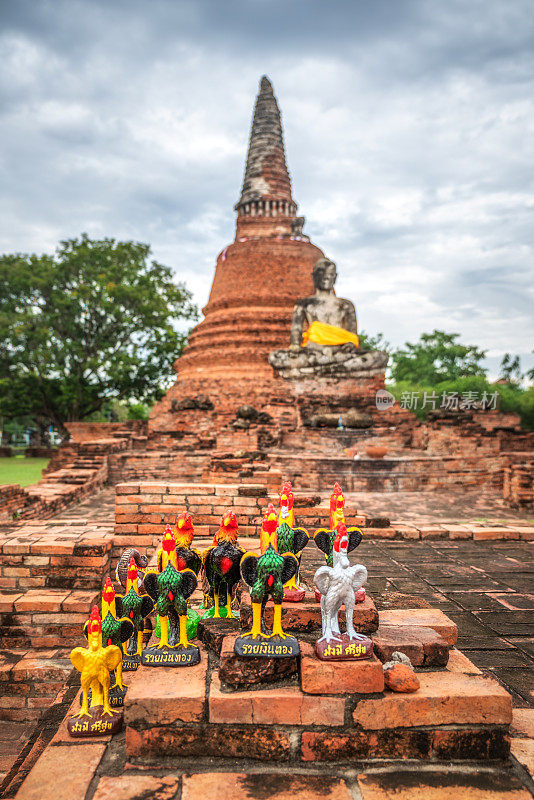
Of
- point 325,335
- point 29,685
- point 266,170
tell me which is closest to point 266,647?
point 29,685

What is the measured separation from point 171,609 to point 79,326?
63.2 ft

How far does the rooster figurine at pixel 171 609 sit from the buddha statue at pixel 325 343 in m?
11.3

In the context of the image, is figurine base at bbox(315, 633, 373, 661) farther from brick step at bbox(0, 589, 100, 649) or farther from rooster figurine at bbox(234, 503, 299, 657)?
brick step at bbox(0, 589, 100, 649)

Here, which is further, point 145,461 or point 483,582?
point 145,461

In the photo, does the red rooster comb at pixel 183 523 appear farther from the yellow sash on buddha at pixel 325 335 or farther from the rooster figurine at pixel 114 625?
the yellow sash on buddha at pixel 325 335

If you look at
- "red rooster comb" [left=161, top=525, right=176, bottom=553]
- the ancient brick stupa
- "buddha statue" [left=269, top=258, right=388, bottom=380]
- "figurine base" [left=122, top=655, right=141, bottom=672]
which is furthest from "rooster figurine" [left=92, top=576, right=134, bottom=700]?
"buddha statue" [left=269, top=258, right=388, bottom=380]

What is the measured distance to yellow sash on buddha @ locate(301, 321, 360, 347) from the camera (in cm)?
1417

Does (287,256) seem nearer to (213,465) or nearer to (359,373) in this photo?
(359,373)

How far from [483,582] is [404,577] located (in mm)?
604

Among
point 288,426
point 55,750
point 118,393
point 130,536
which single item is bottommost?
point 55,750

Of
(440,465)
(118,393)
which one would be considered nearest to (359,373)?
(440,465)

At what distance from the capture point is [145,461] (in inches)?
398

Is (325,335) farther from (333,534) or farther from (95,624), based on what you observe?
(95,624)

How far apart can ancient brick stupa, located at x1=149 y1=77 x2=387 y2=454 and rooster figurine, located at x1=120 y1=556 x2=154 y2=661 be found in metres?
8.17
